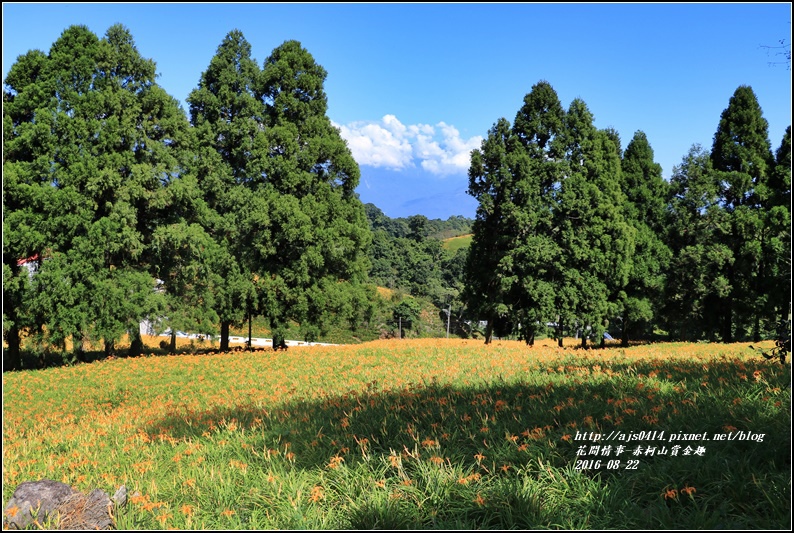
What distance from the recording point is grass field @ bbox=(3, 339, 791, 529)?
13.8 ft

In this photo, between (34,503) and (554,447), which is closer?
(34,503)

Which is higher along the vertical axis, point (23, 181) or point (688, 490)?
point (23, 181)

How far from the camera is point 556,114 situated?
2325 cm

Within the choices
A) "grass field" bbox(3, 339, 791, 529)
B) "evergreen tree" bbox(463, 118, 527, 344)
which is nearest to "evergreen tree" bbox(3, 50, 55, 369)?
"grass field" bbox(3, 339, 791, 529)

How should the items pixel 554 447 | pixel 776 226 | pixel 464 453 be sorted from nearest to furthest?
pixel 554 447 < pixel 464 453 < pixel 776 226

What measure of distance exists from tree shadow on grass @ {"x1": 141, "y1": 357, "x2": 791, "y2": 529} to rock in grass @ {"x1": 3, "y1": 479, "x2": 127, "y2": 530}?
1539 mm

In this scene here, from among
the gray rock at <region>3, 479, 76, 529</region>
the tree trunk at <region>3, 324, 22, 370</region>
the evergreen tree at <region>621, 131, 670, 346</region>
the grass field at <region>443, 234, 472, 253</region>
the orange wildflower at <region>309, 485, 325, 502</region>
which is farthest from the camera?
the grass field at <region>443, 234, 472, 253</region>

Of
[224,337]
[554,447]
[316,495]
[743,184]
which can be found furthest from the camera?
[743,184]

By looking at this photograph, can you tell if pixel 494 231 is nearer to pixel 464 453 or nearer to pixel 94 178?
pixel 94 178

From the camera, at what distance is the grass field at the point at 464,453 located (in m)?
4.22

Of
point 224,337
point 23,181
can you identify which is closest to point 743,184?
point 224,337

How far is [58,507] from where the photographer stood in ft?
14.8

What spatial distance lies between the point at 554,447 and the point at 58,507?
4726 millimetres

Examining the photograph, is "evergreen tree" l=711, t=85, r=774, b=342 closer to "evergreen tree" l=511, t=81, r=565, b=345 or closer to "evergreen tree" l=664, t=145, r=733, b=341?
"evergreen tree" l=664, t=145, r=733, b=341
